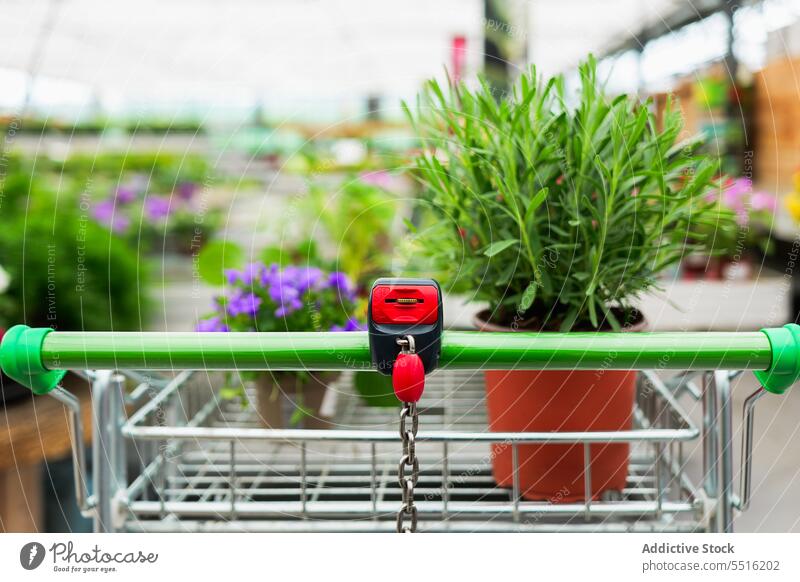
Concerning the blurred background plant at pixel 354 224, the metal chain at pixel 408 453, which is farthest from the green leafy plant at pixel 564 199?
the blurred background plant at pixel 354 224

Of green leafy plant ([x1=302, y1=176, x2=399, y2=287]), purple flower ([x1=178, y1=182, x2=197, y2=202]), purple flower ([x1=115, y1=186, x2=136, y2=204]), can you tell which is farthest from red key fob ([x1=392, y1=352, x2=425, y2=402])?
purple flower ([x1=115, y1=186, x2=136, y2=204])

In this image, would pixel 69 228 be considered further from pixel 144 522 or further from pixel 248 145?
pixel 144 522

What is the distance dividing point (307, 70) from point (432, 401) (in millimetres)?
322

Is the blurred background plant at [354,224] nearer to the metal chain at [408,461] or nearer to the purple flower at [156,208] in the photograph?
the metal chain at [408,461]

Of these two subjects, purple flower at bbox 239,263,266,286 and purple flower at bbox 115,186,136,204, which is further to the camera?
purple flower at bbox 115,186,136,204

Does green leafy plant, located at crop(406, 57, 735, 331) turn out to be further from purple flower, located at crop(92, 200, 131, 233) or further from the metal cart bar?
purple flower, located at crop(92, 200, 131, 233)

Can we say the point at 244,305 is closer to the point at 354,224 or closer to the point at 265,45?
the point at 265,45

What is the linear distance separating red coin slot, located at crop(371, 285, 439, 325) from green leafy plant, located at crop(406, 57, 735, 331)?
91mm

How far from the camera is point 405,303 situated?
0.40 meters

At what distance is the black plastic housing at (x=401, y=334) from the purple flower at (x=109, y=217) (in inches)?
52.0

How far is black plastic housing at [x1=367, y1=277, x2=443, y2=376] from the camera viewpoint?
405mm

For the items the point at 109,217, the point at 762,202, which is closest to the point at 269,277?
A: the point at 109,217

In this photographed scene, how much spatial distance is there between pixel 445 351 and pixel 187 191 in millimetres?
1460
